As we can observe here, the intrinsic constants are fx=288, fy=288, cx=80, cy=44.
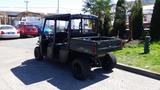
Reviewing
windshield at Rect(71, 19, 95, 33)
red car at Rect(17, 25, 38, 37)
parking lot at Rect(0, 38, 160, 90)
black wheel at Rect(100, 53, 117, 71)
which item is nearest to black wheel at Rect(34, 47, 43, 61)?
parking lot at Rect(0, 38, 160, 90)

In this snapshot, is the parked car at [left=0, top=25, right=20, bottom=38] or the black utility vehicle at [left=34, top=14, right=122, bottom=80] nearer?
the black utility vehicle at [left=34, top=14, right=122, bottom=80]

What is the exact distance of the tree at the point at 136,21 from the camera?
1802 centimetres

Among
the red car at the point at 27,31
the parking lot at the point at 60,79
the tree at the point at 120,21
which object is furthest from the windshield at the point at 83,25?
the red car at the point at 27,31

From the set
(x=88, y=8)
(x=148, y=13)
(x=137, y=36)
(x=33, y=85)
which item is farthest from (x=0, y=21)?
(x=33, y=85)

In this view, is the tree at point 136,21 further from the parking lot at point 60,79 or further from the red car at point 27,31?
the red car at point 27,31

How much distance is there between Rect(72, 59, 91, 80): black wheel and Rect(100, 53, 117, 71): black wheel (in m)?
1.19

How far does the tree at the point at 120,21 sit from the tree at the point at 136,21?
65.8 inches

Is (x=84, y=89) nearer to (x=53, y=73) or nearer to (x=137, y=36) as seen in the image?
(x=53, y=73)

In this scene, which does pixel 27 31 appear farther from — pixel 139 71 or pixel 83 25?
pixel 139 71

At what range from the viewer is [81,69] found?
8445 millimetres

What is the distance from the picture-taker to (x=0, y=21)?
53469 millimetres

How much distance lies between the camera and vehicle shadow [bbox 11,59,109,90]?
807cm

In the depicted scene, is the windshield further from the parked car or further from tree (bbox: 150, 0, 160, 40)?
the parked car

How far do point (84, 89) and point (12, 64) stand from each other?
4447 mm
